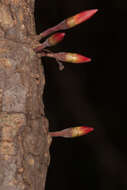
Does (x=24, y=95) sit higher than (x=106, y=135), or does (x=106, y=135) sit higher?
(x=24, y=95)

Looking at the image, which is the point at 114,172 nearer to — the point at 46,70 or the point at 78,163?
the point at 78,163

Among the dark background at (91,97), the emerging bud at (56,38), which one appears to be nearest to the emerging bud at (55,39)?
the emerging bud at (56,38)

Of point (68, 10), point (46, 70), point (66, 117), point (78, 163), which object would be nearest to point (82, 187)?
point (78, 163)

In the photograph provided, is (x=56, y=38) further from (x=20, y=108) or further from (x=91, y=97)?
(x=91, y=97)

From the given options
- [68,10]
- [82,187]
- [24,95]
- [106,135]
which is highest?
[68,10]

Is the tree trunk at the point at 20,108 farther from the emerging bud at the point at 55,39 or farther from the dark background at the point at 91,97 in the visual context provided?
the dark background at the point at 91,97
